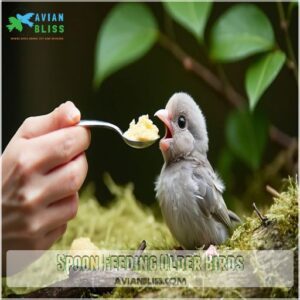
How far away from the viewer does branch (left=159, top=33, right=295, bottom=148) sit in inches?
65.8

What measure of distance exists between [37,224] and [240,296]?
1.20 ft

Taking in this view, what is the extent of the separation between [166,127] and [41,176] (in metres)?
0.26

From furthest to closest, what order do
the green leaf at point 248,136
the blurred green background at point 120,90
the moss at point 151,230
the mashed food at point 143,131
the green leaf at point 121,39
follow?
1. the green leaf at point 248,136
2. the green leaf at point 121,39
3. the blurred green background at point 120,90
4. the mashed food at point 143,131
5. the moss at point 151,230

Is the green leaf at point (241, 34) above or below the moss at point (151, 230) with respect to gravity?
above

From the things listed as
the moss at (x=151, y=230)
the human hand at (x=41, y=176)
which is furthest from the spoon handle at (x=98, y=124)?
the moss at (x=151, y=230)

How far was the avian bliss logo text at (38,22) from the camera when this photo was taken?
1.18 meters

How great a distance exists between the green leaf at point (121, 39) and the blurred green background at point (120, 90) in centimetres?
9

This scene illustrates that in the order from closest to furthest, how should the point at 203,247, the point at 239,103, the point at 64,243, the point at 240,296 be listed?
the point at 240,296, the point at 203,247, the point at 64,243, the point at 239,103

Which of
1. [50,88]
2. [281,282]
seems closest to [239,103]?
[50,88]

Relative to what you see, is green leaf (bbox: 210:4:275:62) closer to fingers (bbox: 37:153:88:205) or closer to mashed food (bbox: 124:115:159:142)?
mashed food (bbox: 124:115:159:142)

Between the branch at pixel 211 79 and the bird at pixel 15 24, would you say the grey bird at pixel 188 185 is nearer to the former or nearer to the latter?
the bird at pixel 15 24

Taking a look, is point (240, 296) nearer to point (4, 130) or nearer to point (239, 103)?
point (4, 130)

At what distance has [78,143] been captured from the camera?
3.26 feet

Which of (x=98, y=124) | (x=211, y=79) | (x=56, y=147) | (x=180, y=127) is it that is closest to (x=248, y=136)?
(x=211, y=79)
